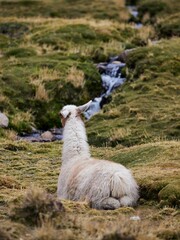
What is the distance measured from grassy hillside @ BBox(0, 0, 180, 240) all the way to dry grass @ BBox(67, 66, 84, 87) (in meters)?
0.08

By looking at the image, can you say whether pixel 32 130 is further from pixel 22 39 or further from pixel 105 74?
pixel 22 39

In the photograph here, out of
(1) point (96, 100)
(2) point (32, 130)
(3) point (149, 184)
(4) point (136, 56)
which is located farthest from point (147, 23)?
(3) point (149, 184)

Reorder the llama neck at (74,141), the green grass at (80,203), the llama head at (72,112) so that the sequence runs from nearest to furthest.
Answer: the green grass at (80,203)
the llama neck at (74,141)
the llama head at (72,112)

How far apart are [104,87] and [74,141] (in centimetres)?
2105

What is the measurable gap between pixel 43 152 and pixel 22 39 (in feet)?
77.2

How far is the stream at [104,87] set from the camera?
27.0 m

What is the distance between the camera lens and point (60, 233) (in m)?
7.95

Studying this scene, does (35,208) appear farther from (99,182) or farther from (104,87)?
(104,87)

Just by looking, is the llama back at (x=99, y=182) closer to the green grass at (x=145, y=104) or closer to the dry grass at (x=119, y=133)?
the green grass at (x=145, y=104)

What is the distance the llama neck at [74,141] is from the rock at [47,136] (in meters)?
13.0

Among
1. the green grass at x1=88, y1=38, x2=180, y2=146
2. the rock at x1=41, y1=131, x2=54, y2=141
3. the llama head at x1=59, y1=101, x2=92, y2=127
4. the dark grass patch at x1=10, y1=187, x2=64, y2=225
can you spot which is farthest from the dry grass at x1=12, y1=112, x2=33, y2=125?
the dark grass patch at x1=10, y1=187, x2=64, y2=225

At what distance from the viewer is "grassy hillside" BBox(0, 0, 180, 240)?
8.80 meters

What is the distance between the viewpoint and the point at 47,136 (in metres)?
26.9

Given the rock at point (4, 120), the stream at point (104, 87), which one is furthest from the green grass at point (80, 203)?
the stream at point (104, 87)
